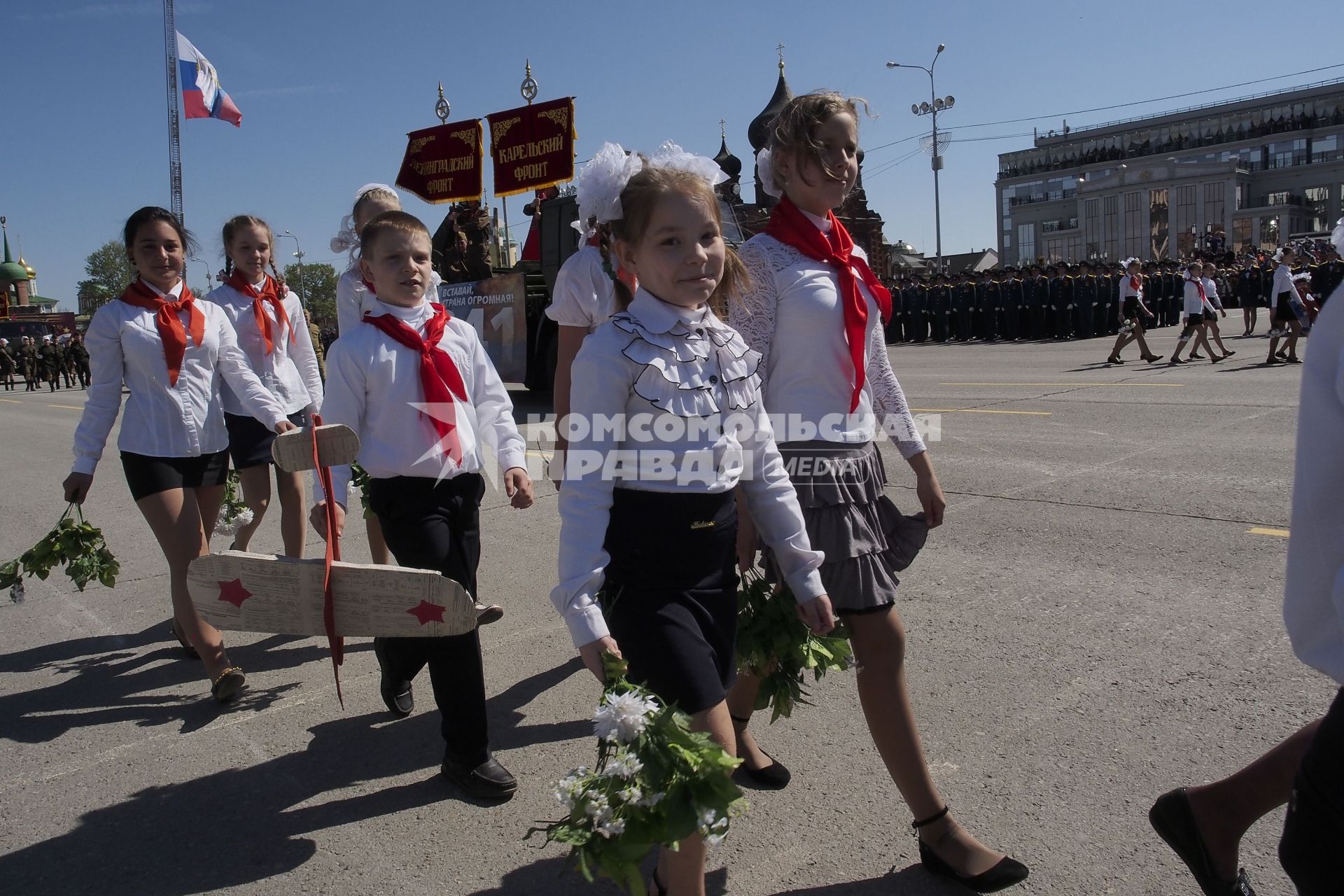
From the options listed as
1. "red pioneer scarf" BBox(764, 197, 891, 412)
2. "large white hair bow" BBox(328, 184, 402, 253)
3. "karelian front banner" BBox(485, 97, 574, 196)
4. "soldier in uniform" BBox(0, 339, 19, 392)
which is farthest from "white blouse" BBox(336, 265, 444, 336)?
"soldier in uniform" BBox(0, 339, 19, 392)

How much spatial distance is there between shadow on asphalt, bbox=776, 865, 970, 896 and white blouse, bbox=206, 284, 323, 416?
10.8ft

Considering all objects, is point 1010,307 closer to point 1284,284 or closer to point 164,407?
point 1284,284

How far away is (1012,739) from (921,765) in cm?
86

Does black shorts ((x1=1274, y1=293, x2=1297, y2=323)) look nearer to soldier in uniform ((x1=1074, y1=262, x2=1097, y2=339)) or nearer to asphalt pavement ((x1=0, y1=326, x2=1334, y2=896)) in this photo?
soldier in uniform ((x1=1074, y1=262, x2=1097, y2=339))

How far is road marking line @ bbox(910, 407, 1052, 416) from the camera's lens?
33.8ft

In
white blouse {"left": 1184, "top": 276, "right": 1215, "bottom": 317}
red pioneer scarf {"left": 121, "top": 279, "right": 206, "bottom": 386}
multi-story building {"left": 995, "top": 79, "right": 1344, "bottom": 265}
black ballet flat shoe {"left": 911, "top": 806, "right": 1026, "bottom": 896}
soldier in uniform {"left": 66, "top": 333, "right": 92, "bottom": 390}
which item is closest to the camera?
black ballet flat shoe {"left": 911, "top": 806, "right": 1026, "bottom": 896}

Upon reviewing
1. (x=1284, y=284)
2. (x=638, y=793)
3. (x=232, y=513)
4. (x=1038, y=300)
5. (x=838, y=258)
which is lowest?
(x=638, y=793)

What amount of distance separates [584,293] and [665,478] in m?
1.51

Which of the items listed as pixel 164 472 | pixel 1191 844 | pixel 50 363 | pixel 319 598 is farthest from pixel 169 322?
pixel 50 363

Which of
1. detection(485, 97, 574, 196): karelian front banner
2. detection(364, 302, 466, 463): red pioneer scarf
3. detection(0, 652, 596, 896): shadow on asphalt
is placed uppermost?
detection(485, 97, 574, 196): karelian front banner

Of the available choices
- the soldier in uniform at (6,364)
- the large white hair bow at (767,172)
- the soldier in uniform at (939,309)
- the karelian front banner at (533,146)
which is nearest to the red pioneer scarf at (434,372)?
the large white hair bow at (767,172)

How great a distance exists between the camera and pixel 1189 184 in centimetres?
7175

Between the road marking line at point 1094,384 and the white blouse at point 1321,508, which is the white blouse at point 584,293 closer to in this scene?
the white blouse at point 1321,508

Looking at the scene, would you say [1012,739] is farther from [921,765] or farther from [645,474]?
[645,474]
